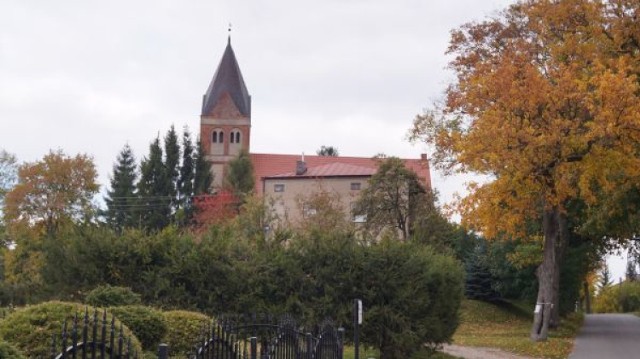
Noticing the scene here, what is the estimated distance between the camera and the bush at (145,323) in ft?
40.8

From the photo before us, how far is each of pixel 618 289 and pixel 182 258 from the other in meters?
85.3

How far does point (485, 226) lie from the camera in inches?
1056

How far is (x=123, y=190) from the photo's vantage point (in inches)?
3076

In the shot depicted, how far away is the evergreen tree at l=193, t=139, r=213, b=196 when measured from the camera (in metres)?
79.1

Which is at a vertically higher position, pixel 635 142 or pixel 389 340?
pixel 635 142

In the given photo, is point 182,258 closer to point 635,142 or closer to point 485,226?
point 485,226

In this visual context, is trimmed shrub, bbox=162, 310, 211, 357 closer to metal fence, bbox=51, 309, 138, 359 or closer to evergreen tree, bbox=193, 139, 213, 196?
metal fence, bbox=51, 309, 138, 359

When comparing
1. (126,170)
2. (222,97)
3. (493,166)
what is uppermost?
(222,97)

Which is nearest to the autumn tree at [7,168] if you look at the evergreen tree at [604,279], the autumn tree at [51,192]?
the autumn tree at [51,192]

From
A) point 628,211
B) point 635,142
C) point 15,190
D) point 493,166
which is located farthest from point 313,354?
point 15,190

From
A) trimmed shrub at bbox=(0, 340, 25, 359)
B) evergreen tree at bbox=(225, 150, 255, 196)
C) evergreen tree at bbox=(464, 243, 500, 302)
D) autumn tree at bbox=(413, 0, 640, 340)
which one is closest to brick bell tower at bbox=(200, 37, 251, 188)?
evergreen tree at bbox=(225, 150, 255, 196)

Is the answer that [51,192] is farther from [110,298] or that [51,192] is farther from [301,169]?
[110,298]

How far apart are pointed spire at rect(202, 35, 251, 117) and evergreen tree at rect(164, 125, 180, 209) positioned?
42.9 feet

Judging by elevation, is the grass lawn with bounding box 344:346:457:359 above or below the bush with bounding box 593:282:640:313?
below
